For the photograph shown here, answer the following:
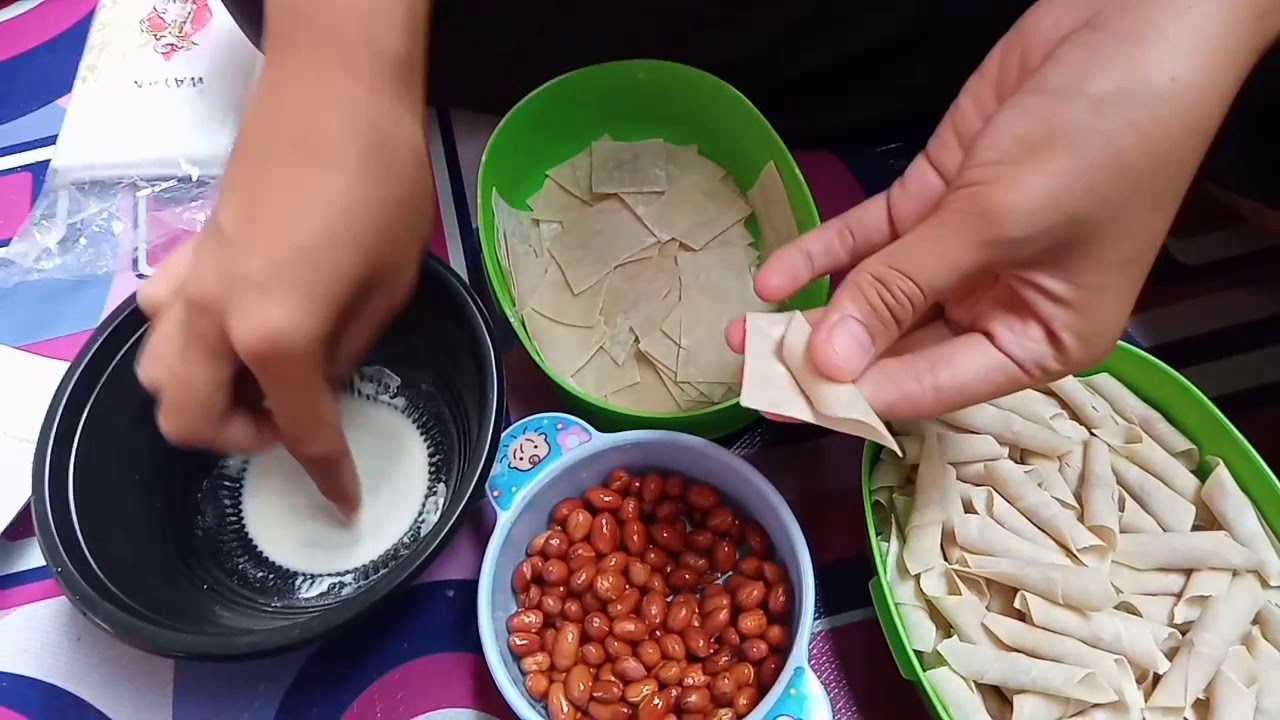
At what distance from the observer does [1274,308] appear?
79 centimetres

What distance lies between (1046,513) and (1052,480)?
1.2 inches

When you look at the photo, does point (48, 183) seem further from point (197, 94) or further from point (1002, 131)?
point (1002, 131)

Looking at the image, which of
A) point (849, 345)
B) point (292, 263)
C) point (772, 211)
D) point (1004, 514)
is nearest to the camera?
point (292, 263)

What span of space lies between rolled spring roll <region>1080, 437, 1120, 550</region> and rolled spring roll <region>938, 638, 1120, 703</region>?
0.30 feet

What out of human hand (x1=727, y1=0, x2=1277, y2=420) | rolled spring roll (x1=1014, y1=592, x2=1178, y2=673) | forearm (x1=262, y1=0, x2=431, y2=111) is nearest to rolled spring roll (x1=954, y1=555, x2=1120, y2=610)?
rolled spring roll (x1=1014, y1=592, x2=1178, y2=673)

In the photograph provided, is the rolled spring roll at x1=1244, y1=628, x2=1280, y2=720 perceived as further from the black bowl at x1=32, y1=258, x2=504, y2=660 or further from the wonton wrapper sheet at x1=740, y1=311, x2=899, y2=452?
the black bowl at x1=32, y1=258, x2=504, y2=660

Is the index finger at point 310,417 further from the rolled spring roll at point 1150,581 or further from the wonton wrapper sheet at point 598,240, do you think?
the rolled spring roll at point 1150,581

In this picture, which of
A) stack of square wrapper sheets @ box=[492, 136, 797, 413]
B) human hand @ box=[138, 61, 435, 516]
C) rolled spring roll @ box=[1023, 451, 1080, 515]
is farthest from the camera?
stack of square wrapper sheets @ box=[492, 136, 797, 413]

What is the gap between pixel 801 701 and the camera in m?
0.58

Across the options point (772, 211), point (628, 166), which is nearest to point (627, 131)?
point (628, 166)

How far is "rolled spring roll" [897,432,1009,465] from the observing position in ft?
2.12

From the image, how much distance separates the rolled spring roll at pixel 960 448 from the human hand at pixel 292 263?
1.12 feet

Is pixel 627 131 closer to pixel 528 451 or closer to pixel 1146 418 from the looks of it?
pixel 528 451

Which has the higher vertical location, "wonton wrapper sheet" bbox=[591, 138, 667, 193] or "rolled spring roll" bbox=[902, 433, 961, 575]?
"wonton wrapper sheet" bbox=[591, 138, 667, 193]
